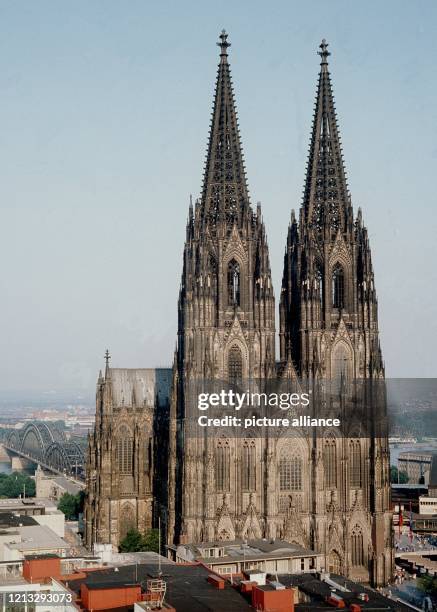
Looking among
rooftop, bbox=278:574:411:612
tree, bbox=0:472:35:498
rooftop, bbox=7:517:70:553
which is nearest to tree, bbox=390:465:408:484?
tree, bbox=0:472:35:498

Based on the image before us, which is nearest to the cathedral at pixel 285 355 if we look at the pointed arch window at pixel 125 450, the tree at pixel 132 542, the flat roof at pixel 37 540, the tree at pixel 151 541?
the tree at pixel 151 541

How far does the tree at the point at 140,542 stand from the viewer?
10756cm

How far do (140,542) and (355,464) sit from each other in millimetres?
23810

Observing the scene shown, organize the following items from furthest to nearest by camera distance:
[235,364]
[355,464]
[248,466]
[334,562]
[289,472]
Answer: [355,464] → [235,364] → [289,472] → [248,466] → [334,562]

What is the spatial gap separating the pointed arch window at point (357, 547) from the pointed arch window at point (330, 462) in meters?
5.13

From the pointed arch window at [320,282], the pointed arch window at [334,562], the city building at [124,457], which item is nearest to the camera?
the pointed arch window at [334,562]

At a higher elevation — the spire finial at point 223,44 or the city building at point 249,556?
the spire finial at point 223,44

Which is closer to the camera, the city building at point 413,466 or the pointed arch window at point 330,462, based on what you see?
the pointed arch window at point 330,462

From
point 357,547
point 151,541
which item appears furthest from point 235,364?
point 357,547

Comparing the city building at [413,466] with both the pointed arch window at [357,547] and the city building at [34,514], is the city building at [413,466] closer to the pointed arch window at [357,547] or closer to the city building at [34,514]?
the pointed arch window at [357,547]

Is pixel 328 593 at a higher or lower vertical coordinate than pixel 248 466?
lower

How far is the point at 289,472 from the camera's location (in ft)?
348

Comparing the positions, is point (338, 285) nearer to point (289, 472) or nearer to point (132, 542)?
point (289, 472)
